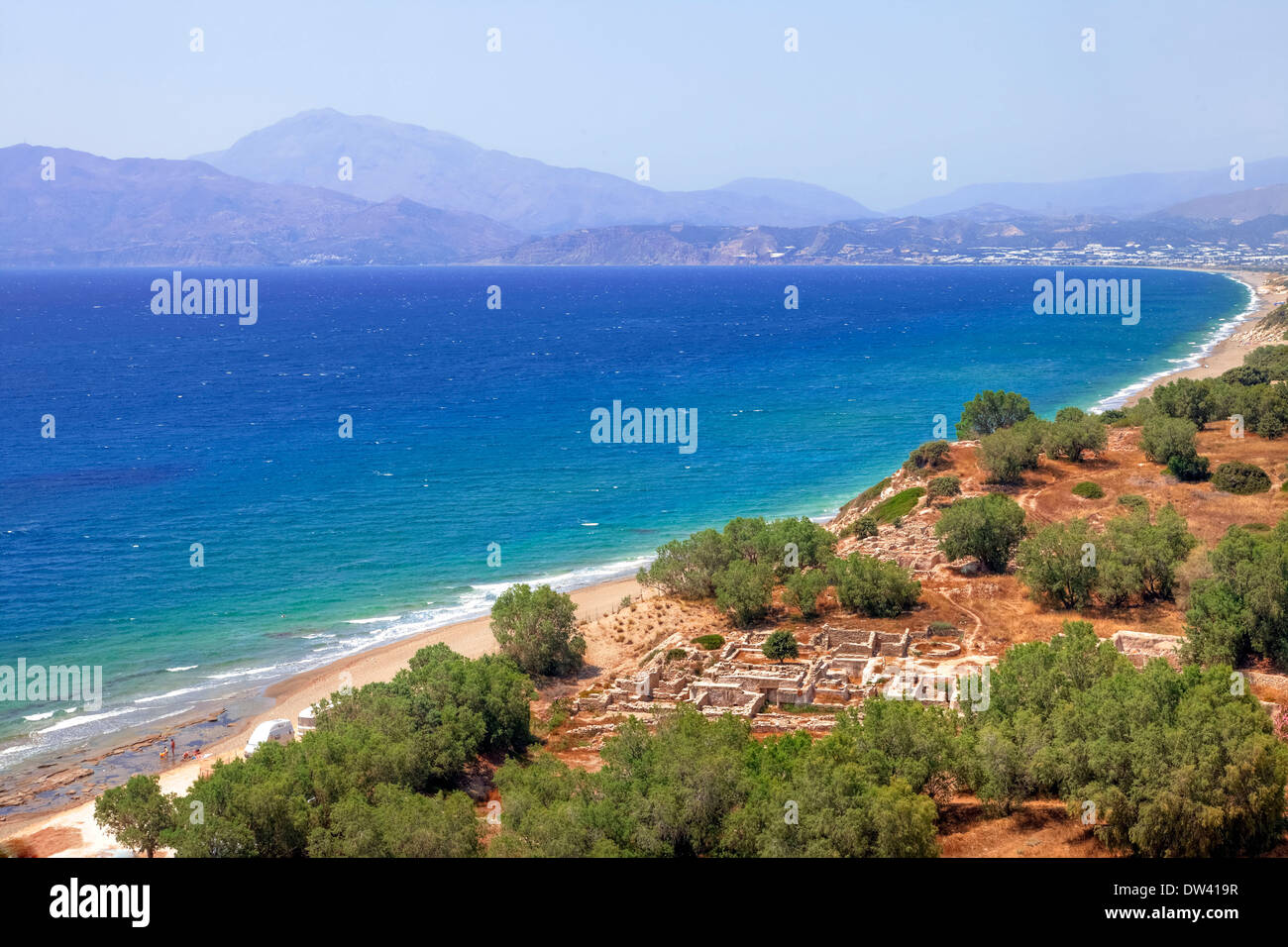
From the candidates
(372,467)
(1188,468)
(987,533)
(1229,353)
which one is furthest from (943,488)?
(1229,353)

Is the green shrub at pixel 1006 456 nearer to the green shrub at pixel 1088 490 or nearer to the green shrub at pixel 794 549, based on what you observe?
the green shrub at pixel 1088 490

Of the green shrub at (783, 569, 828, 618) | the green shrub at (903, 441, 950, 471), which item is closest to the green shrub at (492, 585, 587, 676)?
the green shrub at (783, 569, 828, 618)

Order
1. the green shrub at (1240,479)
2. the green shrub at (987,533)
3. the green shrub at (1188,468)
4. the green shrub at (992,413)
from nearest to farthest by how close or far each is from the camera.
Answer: the green shrub at (987,533), the green shrub at (1240,479), the green shrub at (1188,468), the green shrub at (992,413)

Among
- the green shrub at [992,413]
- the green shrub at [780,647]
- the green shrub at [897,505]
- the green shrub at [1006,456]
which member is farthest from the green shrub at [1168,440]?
the green shrub at [780,647]

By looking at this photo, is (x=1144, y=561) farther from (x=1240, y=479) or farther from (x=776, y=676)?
(x=1240, y=479)

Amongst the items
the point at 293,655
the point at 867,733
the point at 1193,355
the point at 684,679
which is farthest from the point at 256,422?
the point at 1193,355

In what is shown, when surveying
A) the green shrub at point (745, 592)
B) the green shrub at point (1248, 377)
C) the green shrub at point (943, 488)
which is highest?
the green shrub at point (1248, 377)
